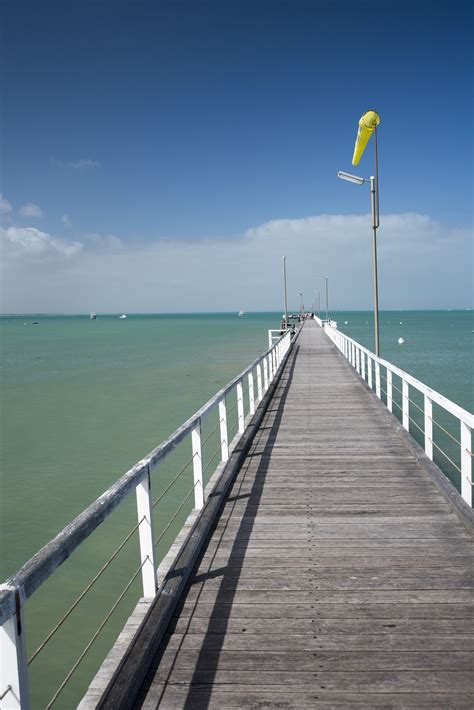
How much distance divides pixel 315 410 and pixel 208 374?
2231 cm

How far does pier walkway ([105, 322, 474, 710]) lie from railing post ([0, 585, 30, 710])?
1086mm

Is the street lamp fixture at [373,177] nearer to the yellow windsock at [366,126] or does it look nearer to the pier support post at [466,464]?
the yellow windsock at [366,126]

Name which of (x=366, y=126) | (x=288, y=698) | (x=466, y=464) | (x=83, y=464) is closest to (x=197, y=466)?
(x=288, y=698)

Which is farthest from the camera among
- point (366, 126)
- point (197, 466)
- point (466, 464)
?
point (366, 126)

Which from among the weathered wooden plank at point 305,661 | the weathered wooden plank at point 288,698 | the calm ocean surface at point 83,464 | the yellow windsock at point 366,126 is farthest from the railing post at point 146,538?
the yellow windsock at point 366,126

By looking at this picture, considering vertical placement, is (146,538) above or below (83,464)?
above

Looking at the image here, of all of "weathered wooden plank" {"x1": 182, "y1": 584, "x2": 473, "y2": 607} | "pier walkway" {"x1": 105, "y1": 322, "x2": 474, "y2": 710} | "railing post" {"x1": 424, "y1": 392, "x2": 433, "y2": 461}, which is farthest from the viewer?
"railing post" {"x1": 424, "y1": 392, "x2": 433, "y2": 461}

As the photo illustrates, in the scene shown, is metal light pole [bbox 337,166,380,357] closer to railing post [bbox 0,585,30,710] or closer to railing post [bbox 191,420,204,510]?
railing post [bbox 191,420,204,510]

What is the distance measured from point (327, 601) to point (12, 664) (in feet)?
7.91

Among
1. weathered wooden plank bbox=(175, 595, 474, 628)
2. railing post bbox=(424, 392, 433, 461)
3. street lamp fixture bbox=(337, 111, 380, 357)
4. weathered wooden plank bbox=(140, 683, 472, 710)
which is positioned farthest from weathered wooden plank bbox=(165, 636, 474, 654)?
street lamp fixture bbox=(337, 111, 380, 357)

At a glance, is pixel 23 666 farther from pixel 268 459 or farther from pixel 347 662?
pixel 268 459

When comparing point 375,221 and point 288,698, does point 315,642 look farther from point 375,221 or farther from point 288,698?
point 375,221

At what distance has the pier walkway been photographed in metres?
2.78

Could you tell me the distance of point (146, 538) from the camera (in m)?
3.48
